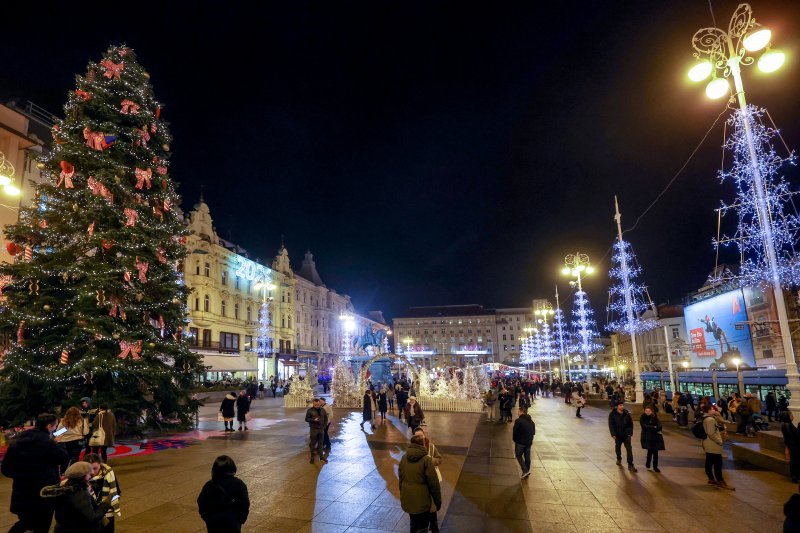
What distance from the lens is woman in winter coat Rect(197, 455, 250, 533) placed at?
3822mm

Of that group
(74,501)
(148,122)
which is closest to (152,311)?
(148,122)

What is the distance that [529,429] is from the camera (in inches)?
372

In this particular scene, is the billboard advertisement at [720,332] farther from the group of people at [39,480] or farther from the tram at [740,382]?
the group of people at [39,480]

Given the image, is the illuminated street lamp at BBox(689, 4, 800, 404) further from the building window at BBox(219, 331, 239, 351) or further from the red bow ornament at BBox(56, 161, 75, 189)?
the building window at BBox(219, 331, 239, 351)

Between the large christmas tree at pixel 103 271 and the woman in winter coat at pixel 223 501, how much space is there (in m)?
11.4

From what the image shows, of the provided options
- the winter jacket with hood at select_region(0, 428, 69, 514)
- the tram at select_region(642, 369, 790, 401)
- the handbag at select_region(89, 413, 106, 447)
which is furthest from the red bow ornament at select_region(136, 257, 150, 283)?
the tram at select_region(642, 369, 790, 401)

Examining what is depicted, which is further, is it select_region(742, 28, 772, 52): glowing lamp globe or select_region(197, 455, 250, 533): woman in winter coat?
select_region(742, 28, 772, 52): glowing lamp globe

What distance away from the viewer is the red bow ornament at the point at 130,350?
13.4 meters

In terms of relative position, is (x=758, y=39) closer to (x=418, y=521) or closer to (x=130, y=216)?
(x=418, y=521)

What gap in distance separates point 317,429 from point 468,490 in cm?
442

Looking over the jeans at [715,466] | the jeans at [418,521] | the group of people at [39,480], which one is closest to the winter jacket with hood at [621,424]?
the jeans at [715,466]

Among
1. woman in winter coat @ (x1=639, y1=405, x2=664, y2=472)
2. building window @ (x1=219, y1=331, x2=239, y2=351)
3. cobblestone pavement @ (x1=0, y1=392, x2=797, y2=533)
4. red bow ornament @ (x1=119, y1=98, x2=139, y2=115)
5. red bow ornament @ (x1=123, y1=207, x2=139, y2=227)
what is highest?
red bow ornament @ (x1=119, y1=98, x2=139, y2=115)

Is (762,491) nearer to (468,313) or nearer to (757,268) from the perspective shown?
(757,268)

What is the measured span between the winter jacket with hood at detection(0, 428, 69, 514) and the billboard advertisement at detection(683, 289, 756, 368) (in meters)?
42.9
